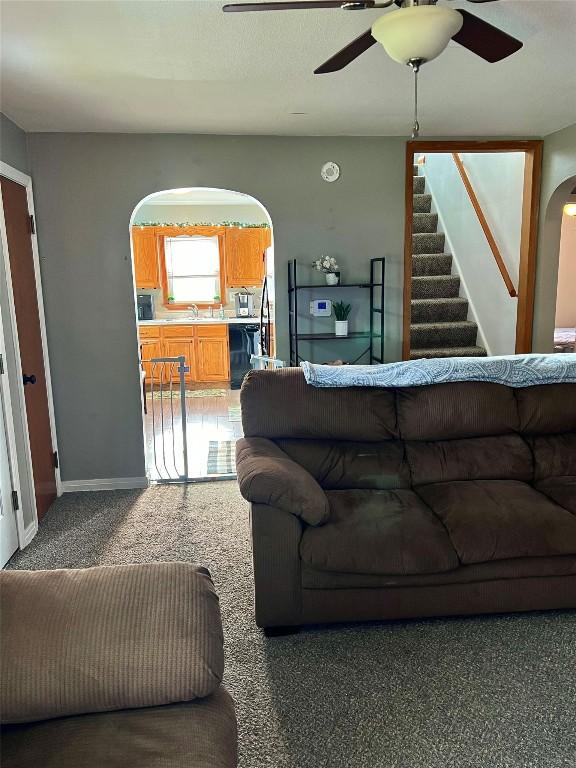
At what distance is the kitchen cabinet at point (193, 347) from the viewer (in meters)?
7.88

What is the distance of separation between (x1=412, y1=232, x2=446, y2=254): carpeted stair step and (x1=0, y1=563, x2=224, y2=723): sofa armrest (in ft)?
17.5

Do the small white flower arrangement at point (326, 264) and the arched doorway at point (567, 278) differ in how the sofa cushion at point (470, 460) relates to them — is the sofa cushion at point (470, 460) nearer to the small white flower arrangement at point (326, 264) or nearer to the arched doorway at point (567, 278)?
the small white flower arrangement at point (326, 264)

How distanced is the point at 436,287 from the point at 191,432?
2.83m

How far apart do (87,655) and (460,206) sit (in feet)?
18.3

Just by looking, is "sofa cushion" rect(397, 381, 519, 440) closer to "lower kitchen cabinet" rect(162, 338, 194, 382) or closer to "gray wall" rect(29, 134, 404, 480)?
"gray wall" rect(29, 134, 404, 480)

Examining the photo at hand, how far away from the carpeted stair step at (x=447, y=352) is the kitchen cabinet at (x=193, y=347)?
3517mm

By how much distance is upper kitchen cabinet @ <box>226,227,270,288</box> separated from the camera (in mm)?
8367

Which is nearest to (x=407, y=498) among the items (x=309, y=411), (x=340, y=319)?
(x=309, y=411)

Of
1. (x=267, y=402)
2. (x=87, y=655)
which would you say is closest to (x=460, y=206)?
(x=267, y=402)

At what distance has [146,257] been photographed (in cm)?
834

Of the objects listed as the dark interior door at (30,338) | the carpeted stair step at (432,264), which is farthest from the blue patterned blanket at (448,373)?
the carpeted stair step at (432,264)

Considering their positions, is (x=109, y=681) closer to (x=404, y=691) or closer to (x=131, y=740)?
(x=131, y=740)

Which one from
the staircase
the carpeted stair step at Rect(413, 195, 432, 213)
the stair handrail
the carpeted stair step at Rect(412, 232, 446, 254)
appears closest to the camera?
the stair handrail

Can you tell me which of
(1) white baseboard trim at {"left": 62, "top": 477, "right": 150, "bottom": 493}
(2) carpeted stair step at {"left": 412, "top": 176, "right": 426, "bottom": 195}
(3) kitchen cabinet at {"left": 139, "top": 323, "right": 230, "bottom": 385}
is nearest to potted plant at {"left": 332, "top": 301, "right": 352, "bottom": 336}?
(1) white baseboard trim at {"left": 62, "top": 477, "right": 150, "bottom": 493}
